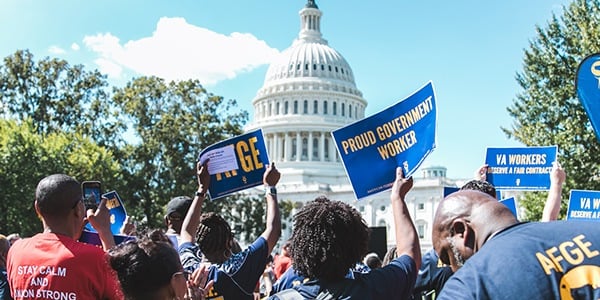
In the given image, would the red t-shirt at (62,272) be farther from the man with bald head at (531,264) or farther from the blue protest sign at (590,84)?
the blue protest sign at (590,84)

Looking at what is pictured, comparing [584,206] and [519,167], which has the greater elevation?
[519,167]

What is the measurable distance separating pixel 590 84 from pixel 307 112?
92991 mm

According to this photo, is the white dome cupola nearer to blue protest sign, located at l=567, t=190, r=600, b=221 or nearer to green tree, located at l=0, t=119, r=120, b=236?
green tree, located at l=0, t=119, r=120, b=236

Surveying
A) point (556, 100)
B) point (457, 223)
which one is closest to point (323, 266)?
point (457, 223)

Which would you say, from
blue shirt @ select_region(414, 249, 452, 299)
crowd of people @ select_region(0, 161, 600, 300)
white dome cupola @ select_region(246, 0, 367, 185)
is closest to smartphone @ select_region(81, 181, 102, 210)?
crowd of people @ select_region(0, 161, 600, 300)

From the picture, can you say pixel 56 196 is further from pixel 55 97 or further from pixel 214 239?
pixel 55 97

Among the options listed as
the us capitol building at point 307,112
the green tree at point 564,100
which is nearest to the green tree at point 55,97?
the green tree at point 564,100

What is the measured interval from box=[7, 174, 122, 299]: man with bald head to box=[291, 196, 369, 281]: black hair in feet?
3.07

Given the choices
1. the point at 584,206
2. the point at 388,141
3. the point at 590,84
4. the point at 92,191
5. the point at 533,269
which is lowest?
the point at 584,206

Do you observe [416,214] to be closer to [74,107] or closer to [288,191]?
[288,191]

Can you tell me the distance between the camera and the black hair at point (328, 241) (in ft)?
10.5

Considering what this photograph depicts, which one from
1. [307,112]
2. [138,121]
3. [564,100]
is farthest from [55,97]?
[307,112]

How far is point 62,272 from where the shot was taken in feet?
11.5

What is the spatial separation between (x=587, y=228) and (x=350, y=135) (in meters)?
3.65
